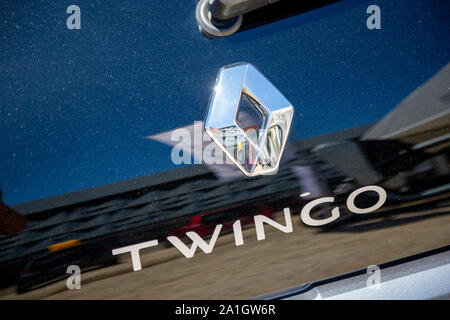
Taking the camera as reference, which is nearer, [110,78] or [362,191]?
[110,78]

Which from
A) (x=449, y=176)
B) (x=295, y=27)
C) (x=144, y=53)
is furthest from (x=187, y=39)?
(x=449, y=176)

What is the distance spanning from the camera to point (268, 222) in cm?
79

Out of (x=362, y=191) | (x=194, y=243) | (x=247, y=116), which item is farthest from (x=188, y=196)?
(x=362, y=191)

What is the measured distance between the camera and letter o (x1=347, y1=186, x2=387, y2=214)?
83cm

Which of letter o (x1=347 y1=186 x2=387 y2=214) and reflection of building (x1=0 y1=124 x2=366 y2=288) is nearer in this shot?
reflection of building (x1=0 y1=124 x2=366 y2=288)

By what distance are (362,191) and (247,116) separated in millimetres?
368

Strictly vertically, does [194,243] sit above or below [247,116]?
below

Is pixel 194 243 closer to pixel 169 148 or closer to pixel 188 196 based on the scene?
pixel 188 196

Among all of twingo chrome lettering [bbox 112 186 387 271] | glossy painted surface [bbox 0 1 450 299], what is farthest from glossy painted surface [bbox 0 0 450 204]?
twingo chrome lettering [bbox 112 186 387 271]

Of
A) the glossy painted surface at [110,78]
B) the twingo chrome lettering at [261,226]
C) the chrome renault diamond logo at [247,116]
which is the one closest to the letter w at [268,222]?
the twingo chrome lettering at [261,226]

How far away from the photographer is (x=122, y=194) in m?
0.73

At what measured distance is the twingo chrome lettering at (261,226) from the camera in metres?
0.76

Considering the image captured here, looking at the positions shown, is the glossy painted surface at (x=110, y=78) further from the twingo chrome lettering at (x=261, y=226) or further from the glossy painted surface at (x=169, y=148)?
the twingo chrome lettering at (x=261, y=226)

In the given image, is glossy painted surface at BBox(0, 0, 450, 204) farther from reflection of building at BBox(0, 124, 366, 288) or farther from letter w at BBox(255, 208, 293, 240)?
letter w at BBox(255, 208, 293, 240)
